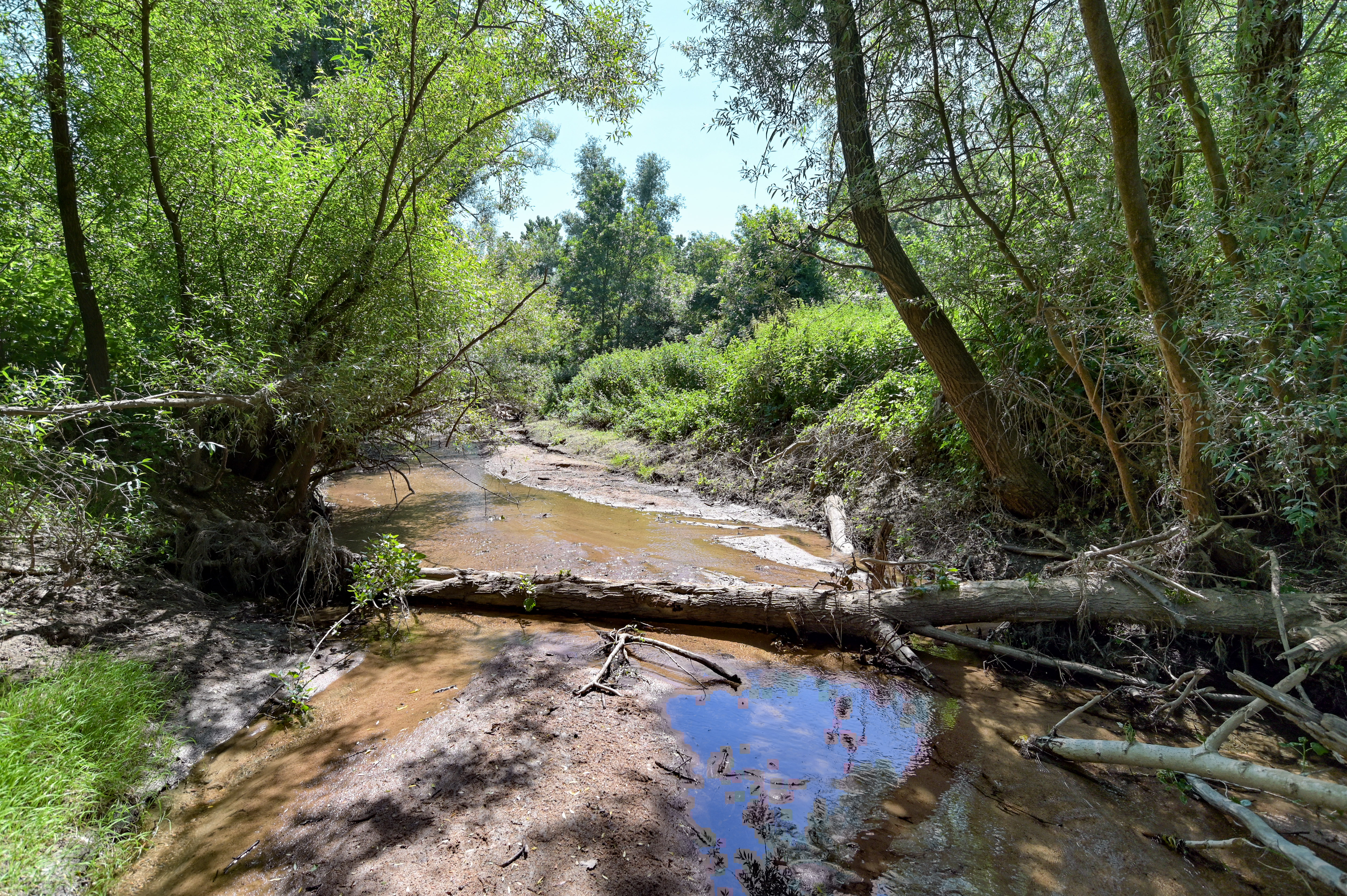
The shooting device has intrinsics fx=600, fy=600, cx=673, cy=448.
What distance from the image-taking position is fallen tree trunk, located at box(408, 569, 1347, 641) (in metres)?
4.13

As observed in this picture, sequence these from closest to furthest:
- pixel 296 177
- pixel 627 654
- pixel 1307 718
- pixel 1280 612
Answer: pixel 1307 718, pixel 1280 612, pixel 627 654, pixel 296 177

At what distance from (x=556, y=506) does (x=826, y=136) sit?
23.4ft

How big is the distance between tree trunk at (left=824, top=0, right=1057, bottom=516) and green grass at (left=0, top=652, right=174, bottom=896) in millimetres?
6628

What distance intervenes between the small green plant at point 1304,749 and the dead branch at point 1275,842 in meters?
0.83

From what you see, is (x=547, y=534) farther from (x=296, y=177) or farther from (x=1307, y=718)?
(x=1307, y=718)

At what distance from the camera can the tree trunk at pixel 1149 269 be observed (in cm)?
363

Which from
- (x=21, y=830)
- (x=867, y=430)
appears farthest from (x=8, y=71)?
(x=867, y=430)

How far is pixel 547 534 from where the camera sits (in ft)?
27.8

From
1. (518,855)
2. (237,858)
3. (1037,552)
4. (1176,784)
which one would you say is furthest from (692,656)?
(1037,552)

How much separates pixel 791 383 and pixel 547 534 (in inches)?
229

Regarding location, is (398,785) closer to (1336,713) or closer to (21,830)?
(21,830)

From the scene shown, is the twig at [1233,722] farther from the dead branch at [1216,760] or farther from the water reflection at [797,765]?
the water reflection at [797,765]

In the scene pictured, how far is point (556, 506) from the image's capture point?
10.6 meters

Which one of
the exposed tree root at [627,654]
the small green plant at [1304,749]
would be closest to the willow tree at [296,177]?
the exposed tree root at [627,654]
